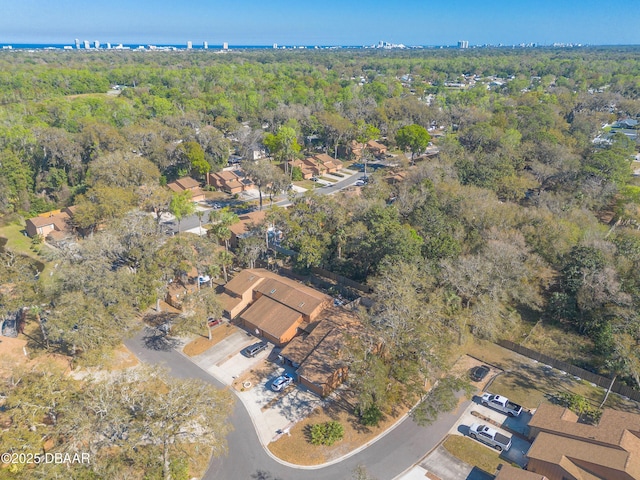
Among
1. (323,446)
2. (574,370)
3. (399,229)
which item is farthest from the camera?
(399,229)

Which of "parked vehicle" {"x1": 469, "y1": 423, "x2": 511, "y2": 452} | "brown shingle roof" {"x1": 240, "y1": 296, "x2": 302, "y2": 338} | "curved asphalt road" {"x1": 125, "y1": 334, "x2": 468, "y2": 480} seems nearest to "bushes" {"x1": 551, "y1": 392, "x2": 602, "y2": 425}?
"parked vehicle" {"x1": 469, "y1": 423, "x2": 511, "y2": 452}

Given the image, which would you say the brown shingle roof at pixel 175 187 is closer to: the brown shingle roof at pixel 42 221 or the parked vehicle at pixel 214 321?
the brown shingle roof at pixel 42 221

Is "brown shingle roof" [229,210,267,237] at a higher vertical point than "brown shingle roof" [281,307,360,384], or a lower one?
higher

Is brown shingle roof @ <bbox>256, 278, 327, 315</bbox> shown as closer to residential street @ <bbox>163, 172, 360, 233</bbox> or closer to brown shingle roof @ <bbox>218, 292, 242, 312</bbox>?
brown shingle roof @ <bbox>218, 292, 242, 312</bbox>

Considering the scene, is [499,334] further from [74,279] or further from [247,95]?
[247,95]

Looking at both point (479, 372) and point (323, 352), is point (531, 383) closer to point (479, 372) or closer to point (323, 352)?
point (479, 372)

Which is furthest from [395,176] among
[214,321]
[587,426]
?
[587,426]
